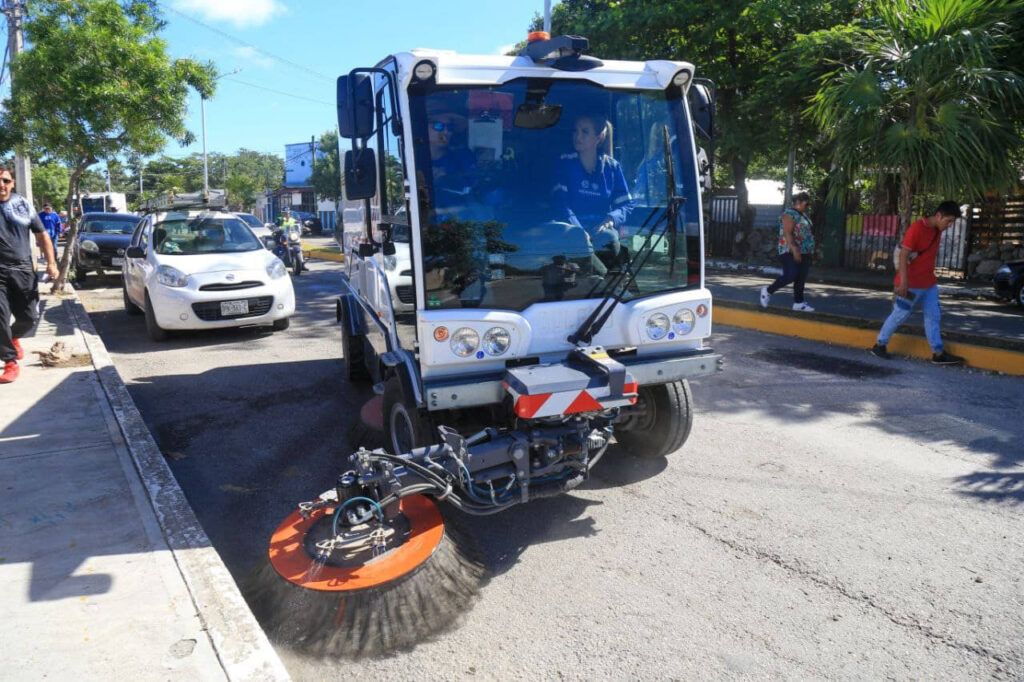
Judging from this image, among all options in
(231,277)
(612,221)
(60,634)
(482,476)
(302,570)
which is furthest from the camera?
(231,277)

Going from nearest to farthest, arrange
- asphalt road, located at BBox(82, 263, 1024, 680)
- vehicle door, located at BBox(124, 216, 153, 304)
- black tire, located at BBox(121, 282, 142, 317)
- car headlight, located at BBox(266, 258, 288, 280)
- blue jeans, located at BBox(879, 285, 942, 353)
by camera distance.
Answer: asphalt road, located at BBox(82, 263, 1024, 680), blue jeans, located at BBox(879, 285, 942, 353), car headlight, located at BBox(266, 258, 288, 280), vehicle door, located at BBox(124, 216, 153, 304), black tire, located at BBox(121, 282, 142, 317)

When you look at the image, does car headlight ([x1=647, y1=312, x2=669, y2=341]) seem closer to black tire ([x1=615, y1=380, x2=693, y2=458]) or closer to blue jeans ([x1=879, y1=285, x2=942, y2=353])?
black tire ([x1=615, y1=380, x2=693, y2=458])

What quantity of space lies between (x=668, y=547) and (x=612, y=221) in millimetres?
1866

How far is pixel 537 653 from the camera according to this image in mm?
3127

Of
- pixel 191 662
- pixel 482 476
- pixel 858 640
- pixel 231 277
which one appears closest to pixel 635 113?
pixel 482 476

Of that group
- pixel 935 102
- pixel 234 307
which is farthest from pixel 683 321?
pixel 935 102

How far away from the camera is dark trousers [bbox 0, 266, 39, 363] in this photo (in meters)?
6.96

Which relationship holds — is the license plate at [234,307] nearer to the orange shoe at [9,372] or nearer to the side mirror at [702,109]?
the orange shoe at [9,372]

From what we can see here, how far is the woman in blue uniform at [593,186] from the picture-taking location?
14.3 feet

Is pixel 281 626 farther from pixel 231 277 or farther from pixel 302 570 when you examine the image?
pixel 231 277

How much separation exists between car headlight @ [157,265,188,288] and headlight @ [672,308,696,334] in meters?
7.23

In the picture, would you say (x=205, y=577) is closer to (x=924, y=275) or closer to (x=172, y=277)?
(x=172, y=277)

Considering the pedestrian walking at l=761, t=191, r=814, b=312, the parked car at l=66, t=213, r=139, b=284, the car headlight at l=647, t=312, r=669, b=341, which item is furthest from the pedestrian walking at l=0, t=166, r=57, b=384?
the parked car at l=66, t=213, r=139, b=284

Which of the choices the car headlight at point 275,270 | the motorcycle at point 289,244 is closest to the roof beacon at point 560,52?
the car headlight at point 275,270
